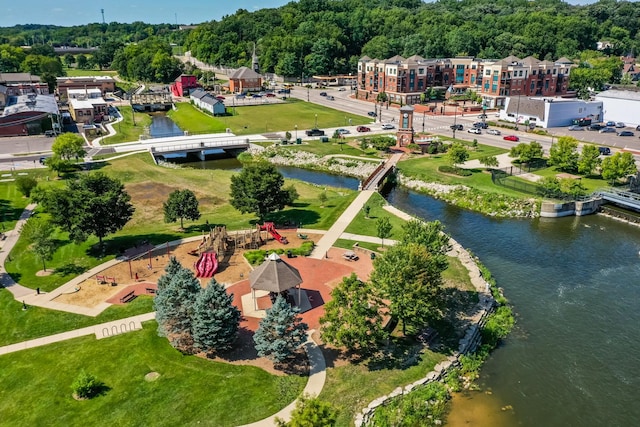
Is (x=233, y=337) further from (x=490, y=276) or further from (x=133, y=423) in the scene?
(x=490, y=276)

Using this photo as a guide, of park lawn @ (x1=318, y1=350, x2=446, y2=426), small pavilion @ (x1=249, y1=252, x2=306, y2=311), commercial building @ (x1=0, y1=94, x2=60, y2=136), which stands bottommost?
park lawn @ (x1=318, y1=350, x2=446, y2=426)

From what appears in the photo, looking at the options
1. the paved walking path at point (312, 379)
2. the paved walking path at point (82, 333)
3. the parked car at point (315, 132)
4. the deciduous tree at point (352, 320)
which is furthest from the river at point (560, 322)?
the parked car at point (315, 132)

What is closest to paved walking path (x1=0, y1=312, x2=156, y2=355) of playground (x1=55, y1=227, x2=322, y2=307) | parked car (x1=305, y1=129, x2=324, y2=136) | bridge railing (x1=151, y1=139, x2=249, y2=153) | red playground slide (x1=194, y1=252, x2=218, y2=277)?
playground (x1=55, y1=227, x2=322, y2=307)

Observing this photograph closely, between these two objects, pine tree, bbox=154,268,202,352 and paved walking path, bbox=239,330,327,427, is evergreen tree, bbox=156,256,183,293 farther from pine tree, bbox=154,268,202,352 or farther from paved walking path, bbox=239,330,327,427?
paved walking path, bbox=239,330,327,427

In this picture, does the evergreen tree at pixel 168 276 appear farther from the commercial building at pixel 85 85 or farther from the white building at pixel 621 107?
the commercial building at pixel 85 85

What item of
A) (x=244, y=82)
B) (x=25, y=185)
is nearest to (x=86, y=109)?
(x=25, y=185)

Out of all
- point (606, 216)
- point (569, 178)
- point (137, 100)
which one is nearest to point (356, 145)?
point (569, 178)
